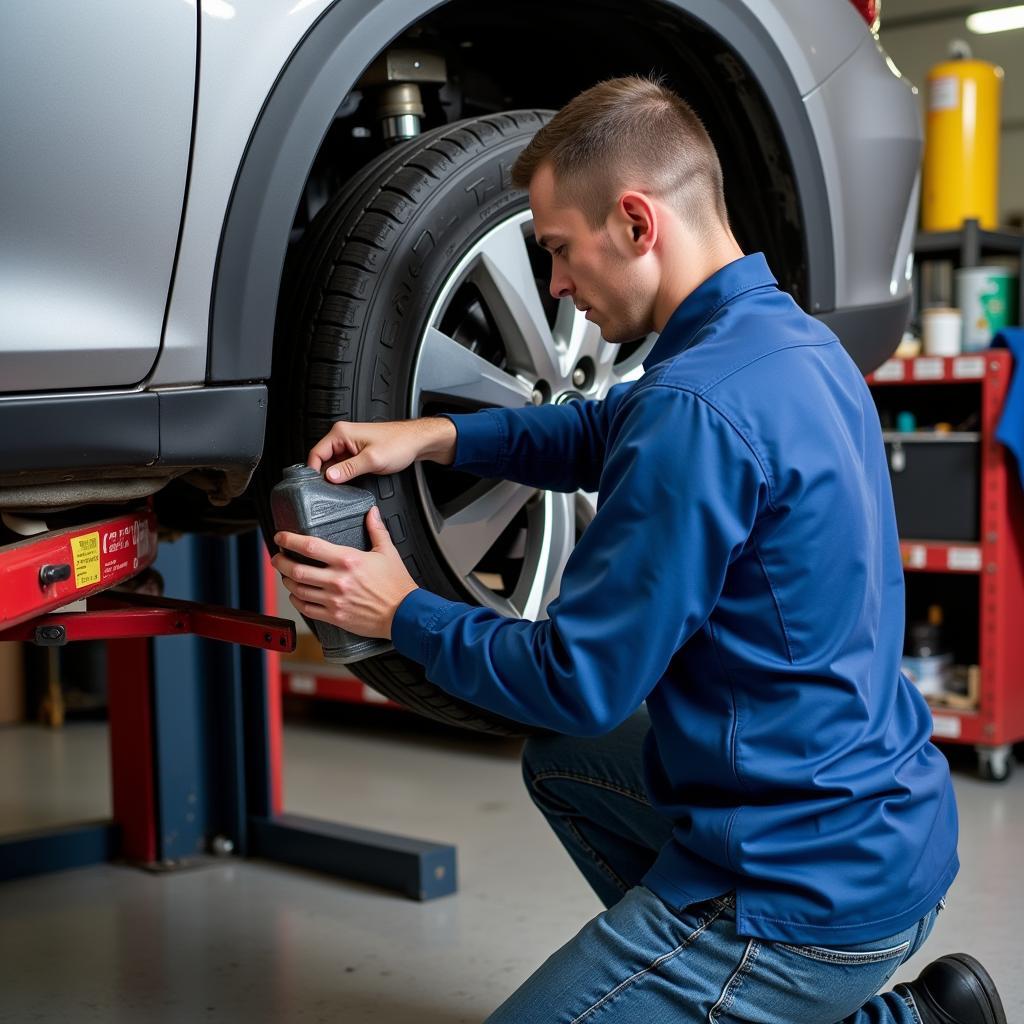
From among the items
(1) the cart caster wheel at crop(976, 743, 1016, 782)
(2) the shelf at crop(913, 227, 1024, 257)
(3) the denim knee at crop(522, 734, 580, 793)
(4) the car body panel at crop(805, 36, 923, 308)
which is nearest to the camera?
(3) the denim knee at crop(522, 734, 580, 793)

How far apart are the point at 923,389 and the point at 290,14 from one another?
10.3 ft

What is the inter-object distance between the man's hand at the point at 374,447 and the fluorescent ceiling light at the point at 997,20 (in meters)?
7.59

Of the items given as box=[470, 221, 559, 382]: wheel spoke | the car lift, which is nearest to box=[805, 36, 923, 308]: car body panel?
box=[470, 221, 559, 382]: wheel spoke

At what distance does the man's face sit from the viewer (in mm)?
1230

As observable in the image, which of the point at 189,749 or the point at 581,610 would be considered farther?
the point at 189,749

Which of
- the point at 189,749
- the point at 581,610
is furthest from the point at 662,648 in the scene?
the point at 189,749

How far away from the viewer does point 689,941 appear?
3.82 feet

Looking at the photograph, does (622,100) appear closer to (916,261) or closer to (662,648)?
(662,648)

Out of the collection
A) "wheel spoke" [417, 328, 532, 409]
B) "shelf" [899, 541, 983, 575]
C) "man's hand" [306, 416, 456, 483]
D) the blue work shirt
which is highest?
"wheel spoke" [417, 328, 532, 409]

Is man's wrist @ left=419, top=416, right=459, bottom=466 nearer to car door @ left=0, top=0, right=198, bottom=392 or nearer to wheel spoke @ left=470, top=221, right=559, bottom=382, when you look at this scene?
wheel spoke @ left=470, top=221, right=559, bottom=382

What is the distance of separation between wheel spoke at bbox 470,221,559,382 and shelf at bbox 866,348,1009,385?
78.1 inches

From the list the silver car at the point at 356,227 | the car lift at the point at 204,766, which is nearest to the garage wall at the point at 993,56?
the car lift at the point at 204,766

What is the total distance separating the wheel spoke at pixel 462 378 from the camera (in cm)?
141

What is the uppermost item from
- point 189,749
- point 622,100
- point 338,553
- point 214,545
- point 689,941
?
point 622,100
